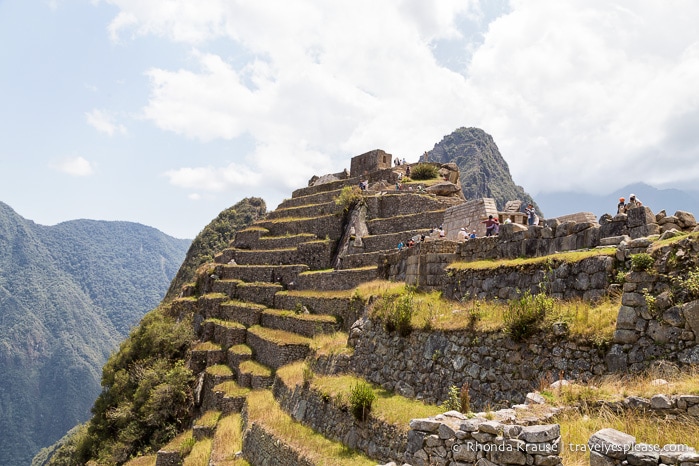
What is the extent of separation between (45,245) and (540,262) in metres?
202

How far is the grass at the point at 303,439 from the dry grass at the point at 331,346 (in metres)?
1.88

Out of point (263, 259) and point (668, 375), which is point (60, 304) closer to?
point (263, 259)

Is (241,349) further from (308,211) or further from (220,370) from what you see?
(308,211)

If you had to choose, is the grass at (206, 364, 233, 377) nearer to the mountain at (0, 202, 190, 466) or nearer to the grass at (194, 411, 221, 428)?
the grass at (194, 411, 221, 428)

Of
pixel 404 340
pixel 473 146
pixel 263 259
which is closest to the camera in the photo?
pixel 404 340

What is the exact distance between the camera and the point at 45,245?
6865 inches

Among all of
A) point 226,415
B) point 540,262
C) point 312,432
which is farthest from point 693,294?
point 226,415

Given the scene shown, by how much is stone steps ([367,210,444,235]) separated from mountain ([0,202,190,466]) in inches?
3182

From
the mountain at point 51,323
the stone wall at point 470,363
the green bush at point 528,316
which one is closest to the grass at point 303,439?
the stone wall at point 470,363

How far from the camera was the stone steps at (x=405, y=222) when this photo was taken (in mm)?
20578

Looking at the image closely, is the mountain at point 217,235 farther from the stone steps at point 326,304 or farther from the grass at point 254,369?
the grass at point 254,369

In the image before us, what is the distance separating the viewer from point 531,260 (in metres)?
8.82

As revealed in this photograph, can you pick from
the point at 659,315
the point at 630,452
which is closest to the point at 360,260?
the point at 659,315

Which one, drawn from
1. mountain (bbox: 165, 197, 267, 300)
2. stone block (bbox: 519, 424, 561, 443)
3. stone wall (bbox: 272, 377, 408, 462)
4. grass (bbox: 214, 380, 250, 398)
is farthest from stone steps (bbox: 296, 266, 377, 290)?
mountain (bbox: 165, 197, 267, 300)
